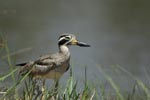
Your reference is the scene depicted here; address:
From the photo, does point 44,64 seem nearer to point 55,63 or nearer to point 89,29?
point 55,63

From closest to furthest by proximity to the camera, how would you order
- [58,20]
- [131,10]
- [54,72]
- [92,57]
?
[54,72] → [92,57] → [58,20] → [131,10]

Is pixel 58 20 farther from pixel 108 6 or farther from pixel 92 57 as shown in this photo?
pixel 92 57

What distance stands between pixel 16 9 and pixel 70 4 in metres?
2.30

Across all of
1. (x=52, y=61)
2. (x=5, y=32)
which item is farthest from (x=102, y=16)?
(x=52, y=61)

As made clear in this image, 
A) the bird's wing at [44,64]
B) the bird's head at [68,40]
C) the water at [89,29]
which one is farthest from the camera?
the water at [89,29]

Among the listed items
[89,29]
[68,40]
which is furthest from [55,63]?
[89,29]

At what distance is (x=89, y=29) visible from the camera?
50.4 feet

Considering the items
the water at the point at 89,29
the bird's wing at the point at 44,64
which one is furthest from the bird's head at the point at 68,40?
the water at the point at 89,29

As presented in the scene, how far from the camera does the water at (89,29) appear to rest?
12031 millimetres

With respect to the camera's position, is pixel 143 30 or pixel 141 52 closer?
pixel 141 52

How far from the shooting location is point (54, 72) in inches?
293

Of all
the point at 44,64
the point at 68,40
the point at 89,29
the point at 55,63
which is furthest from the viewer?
the point at 89,29

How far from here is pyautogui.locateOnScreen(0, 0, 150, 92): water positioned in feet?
39.5

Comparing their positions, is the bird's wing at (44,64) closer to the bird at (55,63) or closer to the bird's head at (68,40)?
the bird at (55,63)
